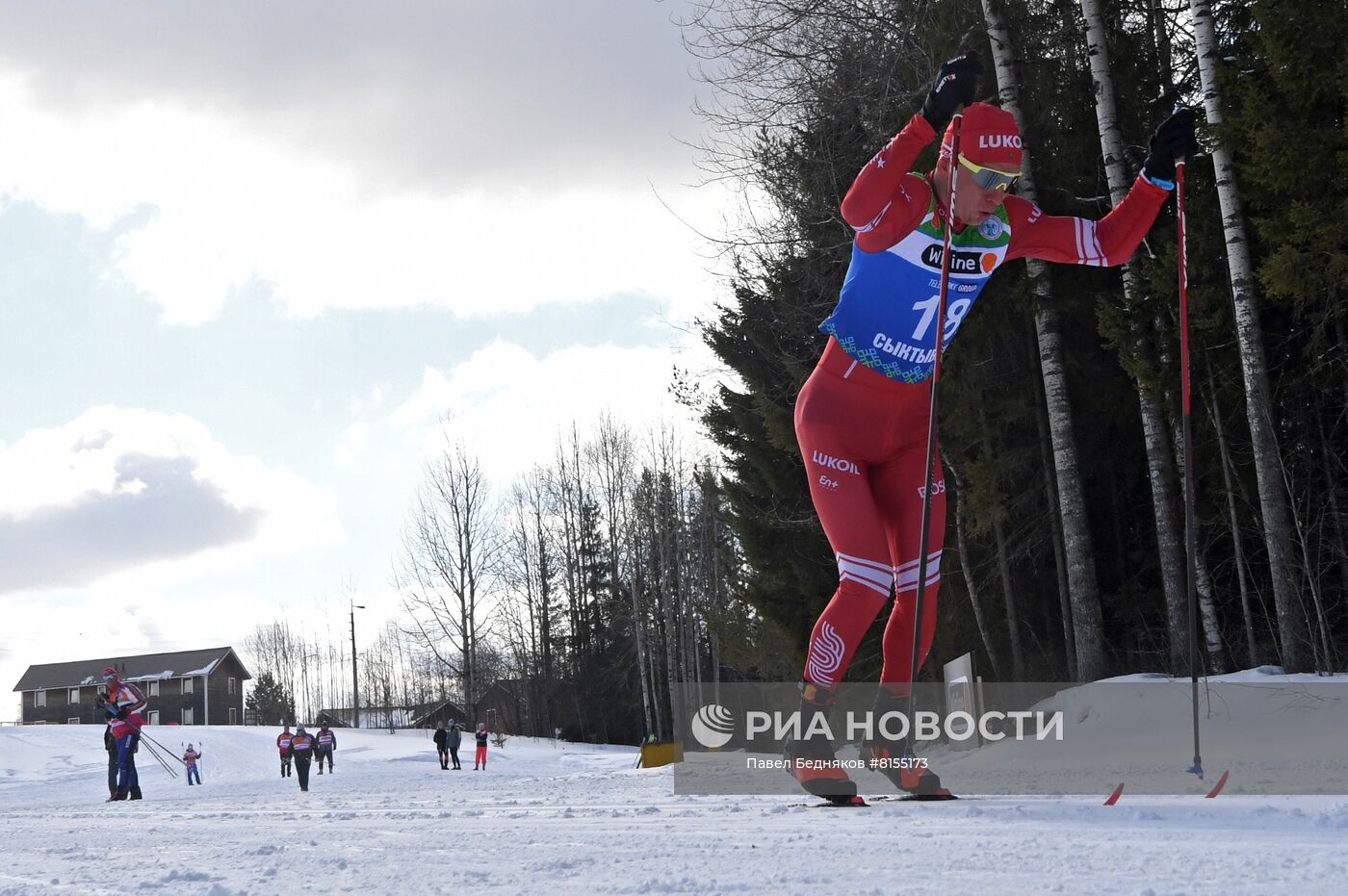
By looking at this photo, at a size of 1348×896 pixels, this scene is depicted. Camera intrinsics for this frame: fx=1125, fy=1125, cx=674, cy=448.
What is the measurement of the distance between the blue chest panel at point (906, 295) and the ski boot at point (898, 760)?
49.3 inches

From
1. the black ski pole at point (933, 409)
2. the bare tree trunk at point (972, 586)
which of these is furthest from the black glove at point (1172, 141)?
the bare tree trunk at point (972, 586)

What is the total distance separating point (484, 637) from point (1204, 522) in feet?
120

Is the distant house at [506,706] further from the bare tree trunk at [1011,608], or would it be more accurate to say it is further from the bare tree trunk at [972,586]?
the bare tree trunk at [1011,608]

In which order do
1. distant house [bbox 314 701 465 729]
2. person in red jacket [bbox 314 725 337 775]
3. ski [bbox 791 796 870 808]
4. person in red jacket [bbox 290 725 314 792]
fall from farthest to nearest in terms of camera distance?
distant house [bbox 314 701 465 729] < person in red jacket [bbox 314 725 337 775] < person in red jacket [bbox 290 725 314 792] < ski [bbox 791 796 870 808]

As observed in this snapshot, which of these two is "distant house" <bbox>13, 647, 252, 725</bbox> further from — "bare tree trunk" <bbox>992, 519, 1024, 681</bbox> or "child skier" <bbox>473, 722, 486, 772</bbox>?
"bare tree trunk" <bbox>992, 519, 1024, 681</bbox>

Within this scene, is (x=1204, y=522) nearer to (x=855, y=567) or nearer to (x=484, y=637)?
(x=855, y=567)

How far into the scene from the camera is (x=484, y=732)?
30.2 meters

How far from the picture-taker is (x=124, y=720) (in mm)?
14203

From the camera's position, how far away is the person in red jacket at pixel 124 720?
14.0 meters

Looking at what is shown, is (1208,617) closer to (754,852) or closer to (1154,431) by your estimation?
(1154,431)

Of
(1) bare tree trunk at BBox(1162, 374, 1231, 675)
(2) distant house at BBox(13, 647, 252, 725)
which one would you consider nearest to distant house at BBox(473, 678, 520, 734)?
(2) distant house at BBox(13, 647, 252, 725)

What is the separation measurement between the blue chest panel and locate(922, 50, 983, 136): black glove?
479mm

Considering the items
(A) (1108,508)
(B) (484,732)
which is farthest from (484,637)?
(A) (1108,508)

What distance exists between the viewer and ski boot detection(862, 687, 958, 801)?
404 centimetres
